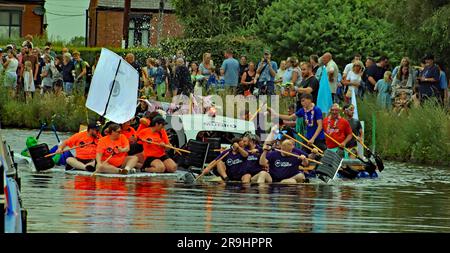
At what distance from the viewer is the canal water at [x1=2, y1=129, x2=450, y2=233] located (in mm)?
Answer: 18234

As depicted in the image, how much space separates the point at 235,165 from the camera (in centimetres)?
2634

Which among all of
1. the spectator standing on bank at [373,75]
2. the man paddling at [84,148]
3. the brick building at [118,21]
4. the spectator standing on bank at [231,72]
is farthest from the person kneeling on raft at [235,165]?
the brick building at [118,21]

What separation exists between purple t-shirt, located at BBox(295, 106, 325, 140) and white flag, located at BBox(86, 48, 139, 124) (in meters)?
3.16

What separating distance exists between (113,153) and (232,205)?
6.11 m

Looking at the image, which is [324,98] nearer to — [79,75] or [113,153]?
[113,153]

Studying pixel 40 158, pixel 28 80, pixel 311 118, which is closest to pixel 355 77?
pixel 311 118

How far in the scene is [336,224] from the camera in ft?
62.3

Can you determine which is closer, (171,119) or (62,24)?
(171,119)

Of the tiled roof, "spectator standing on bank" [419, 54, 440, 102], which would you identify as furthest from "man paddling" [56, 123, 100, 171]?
the tiled roof
